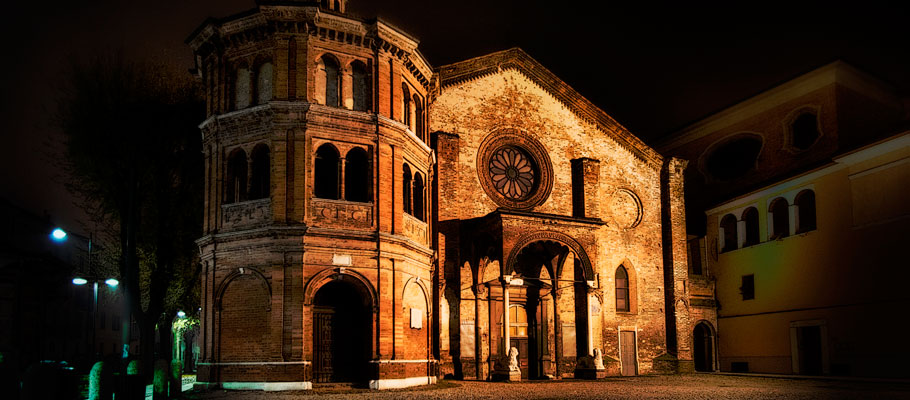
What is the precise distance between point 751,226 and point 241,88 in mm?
23102

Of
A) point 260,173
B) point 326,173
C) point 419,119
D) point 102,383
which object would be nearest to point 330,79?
point 326,173

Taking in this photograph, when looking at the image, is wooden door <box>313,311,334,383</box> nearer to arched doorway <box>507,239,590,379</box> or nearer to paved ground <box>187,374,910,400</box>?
paved ground <box>187,374,910,400</box>

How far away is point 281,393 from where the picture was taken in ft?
65.6

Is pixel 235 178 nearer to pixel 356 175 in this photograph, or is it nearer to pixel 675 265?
pixel 356 175

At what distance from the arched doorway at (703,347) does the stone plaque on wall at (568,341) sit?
8173 millimetres

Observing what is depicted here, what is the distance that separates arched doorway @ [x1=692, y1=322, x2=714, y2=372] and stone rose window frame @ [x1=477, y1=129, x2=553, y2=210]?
10631 millimetres

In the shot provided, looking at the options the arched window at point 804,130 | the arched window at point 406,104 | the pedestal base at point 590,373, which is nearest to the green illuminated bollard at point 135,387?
the arched window at point 406,104

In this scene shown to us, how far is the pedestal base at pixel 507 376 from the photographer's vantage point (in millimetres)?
25906

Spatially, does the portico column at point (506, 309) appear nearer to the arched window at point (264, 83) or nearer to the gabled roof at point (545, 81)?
the gabled roof at point (545, 81)

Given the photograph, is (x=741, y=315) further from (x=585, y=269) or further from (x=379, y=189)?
(x=379, y=189)

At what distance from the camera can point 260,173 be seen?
75.2ft

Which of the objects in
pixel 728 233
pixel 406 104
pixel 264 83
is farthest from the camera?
pixel 728 233

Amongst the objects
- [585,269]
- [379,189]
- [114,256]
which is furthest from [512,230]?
[114,256]

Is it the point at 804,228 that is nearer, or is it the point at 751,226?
the point at 804,228
